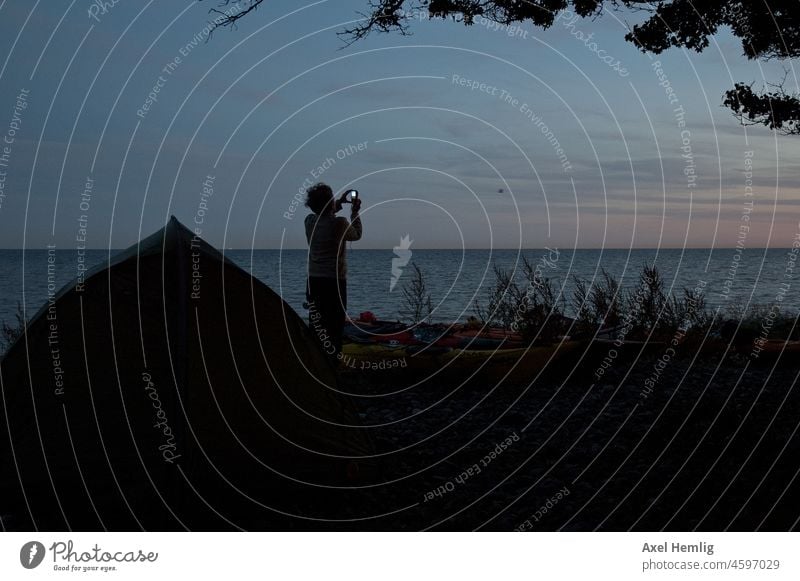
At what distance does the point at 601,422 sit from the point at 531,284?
15.7 feet

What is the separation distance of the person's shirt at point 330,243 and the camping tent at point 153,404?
3.12m

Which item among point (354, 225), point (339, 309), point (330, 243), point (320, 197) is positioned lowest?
point (339, 309)

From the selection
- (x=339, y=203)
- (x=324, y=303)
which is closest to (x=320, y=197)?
(x=339, y=203)

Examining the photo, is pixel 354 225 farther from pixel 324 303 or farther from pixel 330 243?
pixel 324 303

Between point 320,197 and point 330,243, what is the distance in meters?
0.57

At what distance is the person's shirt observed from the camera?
393 inches

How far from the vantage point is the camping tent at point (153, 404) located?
20.7 ft

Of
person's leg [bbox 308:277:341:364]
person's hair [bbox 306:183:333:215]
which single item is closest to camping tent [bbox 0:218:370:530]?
person's leg [bbox 308:277:341:364]

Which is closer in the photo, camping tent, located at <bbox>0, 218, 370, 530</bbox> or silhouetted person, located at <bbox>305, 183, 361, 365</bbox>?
camping tent, located at <bbox>0, 218, 370, 530</bbox>

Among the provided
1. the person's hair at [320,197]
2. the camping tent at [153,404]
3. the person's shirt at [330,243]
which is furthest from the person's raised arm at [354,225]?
the camping tent at [153,404]

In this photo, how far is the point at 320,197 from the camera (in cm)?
1009

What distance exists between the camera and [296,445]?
696 cm

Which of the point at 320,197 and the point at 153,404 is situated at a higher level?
the point at 320,197

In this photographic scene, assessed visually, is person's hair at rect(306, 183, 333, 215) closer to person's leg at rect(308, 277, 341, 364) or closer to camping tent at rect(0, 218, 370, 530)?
person's leg at rect(308, 277, 341, 364)
